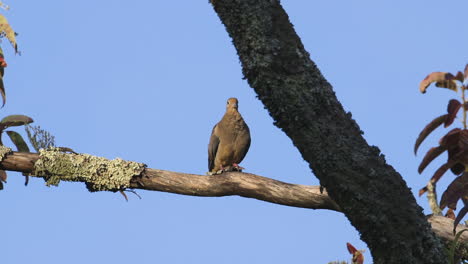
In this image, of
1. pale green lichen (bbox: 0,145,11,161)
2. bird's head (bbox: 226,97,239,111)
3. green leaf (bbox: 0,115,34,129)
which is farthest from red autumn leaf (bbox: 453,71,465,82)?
bird's head (bbox: 226,97,239,111)

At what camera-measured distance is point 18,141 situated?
437 centimetres

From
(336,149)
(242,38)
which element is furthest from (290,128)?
(242,38)

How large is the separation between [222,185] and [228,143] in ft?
10.4

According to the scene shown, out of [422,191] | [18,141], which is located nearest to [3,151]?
[18,141]

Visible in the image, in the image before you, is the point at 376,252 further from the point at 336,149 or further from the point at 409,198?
the point at 336,149

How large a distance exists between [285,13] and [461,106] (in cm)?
65

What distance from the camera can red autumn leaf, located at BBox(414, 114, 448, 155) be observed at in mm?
2406

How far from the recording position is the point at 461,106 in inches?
93.1

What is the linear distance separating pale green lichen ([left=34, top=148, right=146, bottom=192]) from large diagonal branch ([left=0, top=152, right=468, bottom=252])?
0.03 m

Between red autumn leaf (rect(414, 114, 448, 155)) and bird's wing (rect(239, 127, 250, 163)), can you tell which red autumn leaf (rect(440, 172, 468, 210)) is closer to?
red autumn leaf (rect(414, 114, 448, 155))

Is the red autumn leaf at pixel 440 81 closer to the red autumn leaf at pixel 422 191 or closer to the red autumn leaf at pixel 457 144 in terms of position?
the red autumn leaf at pixel 457 144

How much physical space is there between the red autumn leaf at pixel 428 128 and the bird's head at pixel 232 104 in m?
5.54

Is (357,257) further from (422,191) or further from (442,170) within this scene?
(442,170)

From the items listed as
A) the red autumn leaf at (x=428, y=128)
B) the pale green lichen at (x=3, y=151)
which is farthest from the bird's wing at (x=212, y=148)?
the red autumn leaf at (x=428, y=128)
